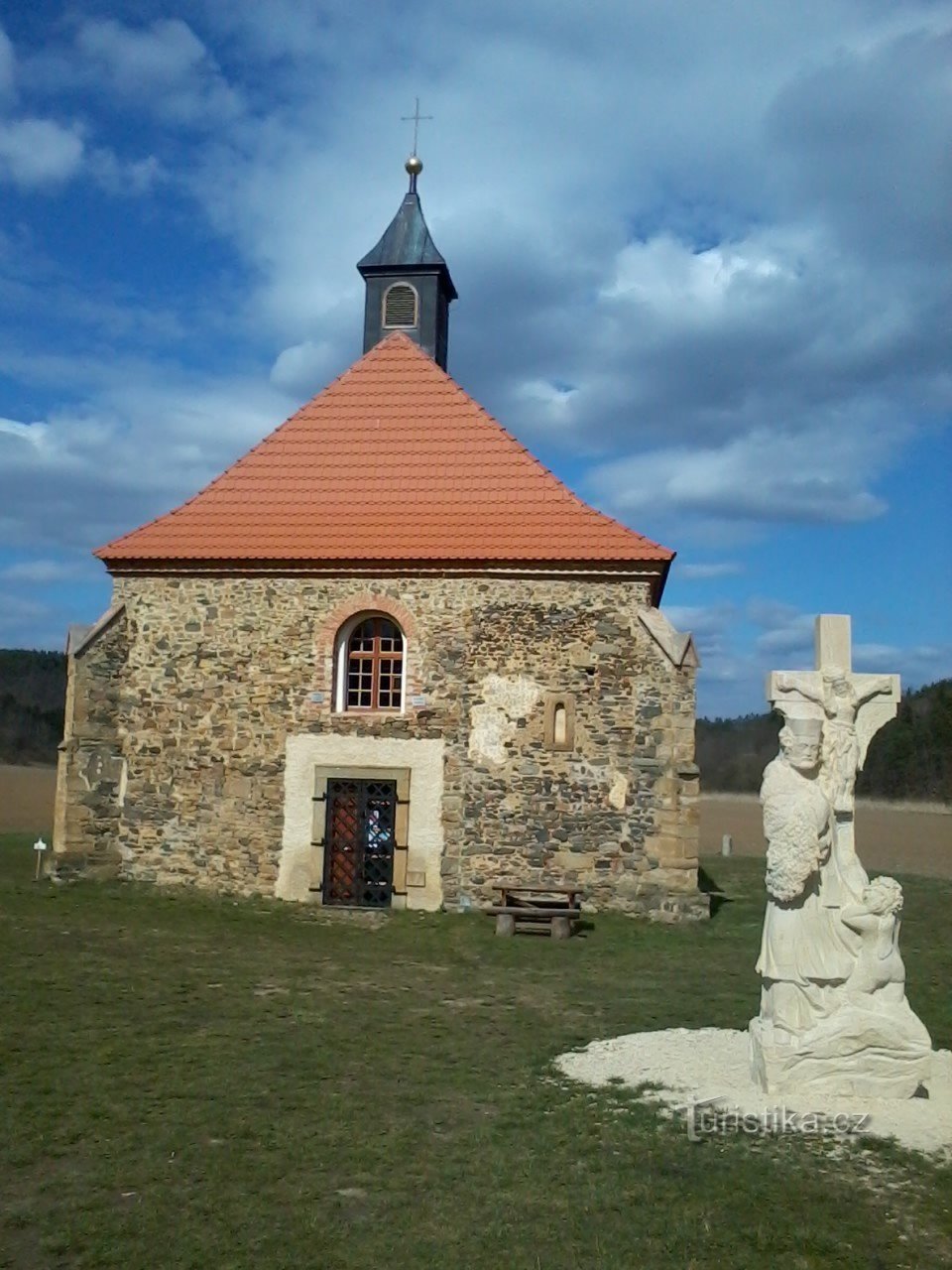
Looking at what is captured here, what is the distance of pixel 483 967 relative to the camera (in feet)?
35.6

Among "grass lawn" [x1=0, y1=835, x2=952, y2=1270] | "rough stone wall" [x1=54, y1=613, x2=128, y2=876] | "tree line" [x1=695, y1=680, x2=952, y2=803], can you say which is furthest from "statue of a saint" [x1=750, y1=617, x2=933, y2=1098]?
"tree line" [x1=695, y1=680, x2=952, y2=803]

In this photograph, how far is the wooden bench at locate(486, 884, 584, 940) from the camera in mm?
12648

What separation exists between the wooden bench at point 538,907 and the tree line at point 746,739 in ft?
61.1

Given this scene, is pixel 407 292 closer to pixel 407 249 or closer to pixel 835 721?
pixel 407 249

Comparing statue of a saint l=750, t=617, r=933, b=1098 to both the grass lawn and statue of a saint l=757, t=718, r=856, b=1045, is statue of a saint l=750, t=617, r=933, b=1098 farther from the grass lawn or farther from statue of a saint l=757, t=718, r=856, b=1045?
the grass lawn

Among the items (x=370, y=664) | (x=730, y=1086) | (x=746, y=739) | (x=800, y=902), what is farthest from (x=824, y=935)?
(x=746, y=739)

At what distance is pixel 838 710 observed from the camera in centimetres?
652

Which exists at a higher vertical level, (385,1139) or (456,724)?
(456,724)

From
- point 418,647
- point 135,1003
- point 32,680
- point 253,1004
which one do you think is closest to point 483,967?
point 253,1004

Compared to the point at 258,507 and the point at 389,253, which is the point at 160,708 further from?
the point at 389,253

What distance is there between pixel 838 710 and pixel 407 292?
1459 cm

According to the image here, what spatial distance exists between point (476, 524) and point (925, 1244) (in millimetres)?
11617

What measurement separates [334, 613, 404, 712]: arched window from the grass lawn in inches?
190

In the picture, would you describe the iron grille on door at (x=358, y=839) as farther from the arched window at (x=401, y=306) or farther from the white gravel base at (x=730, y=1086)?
the arched window at (x=401, y=306)
